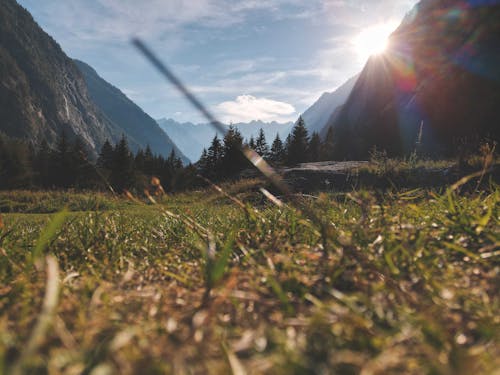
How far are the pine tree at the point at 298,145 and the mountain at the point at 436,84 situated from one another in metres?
12.7

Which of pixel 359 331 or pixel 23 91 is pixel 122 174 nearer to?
pixel 359 331

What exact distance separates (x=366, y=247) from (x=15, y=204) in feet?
64.4

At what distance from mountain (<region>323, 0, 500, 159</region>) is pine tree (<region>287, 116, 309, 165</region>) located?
41.5 ft

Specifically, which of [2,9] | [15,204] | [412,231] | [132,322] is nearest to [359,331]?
[132,322]

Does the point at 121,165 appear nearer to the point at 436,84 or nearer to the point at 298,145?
the point at 298,145

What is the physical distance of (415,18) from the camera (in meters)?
74.3

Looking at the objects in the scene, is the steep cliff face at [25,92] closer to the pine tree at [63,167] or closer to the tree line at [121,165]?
Result: the tree line at [121,165]

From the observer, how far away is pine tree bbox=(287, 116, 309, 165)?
62.3 m

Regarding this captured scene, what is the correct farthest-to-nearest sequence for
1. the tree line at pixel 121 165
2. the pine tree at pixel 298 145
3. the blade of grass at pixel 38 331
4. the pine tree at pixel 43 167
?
1. the pine tree at pixel 298 145
2. the pine tree at pixel 43 167
3. the tree line at pixel 121 165
4. the blade of grass at pixel 38 331

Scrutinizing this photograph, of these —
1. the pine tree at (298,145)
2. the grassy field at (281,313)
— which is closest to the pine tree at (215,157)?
the pine tree at (298,145)

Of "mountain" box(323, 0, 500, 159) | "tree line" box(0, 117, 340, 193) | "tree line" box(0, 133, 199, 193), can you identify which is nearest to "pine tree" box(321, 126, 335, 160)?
"tree line" box(0, 117, 340, 193)

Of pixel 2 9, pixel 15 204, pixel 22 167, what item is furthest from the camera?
pixel 2 9

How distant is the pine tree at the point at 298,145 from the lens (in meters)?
62.3

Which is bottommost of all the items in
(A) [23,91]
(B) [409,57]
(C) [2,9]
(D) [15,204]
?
(D) [15,204]
